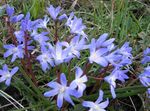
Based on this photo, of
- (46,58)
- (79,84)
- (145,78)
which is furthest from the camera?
(145,78)

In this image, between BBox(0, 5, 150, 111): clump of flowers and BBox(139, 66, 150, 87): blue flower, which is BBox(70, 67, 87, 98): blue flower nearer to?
BBox(0, 5, 150, 111): clump of flowers

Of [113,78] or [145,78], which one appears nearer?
[113,78]

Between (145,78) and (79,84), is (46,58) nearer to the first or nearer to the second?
(79,84)

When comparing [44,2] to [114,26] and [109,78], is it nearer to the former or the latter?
[114,26]

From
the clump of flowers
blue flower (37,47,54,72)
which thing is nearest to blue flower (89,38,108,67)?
the clump of flowers

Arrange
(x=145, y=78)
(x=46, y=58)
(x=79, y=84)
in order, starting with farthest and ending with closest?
1. (x=145, y=78)
2. (x=46, y=58)
3. (x=79, y=84)

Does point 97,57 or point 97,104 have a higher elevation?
point 97,57

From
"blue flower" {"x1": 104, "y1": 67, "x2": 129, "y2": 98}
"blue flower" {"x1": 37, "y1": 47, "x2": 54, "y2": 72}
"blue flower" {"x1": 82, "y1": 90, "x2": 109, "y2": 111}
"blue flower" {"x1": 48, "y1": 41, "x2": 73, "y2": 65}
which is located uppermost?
"blue flower" {"x1": 48, "y1": 41, "x2": 73, "y2": 65}

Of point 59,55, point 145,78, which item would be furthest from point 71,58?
point 145,78

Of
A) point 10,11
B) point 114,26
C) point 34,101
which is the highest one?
point 10,11

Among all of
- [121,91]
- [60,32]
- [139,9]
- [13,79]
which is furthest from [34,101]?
[139,9]

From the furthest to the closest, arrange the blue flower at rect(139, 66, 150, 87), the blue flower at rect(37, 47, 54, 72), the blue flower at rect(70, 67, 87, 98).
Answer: the blue flower at rect(139, 66, 150, 87), the blue flower at rect(37, 47, 54, 72), the blue flower at rect(70, 67, 87, 98)
